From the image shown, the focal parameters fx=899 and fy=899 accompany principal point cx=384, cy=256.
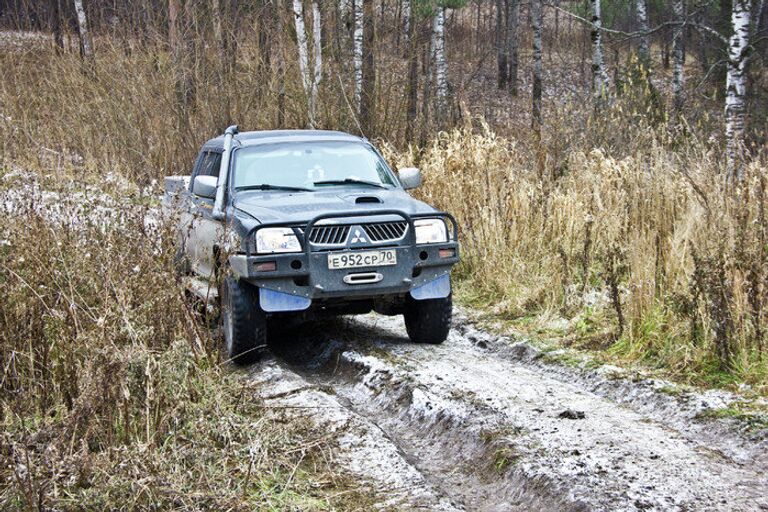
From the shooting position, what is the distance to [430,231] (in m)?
6.93

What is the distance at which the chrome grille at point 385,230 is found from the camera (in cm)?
666

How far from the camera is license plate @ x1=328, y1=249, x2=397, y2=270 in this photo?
6.53 m

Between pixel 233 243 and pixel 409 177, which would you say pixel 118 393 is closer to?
pixel 233 243

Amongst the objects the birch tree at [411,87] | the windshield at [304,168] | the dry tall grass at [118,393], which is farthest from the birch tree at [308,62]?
the dry tall grass at [118,393]

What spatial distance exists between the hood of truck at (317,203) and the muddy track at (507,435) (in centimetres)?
112

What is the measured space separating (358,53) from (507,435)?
12.0 meters

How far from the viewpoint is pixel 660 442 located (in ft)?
15.8

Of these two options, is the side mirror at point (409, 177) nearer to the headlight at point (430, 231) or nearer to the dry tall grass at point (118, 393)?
the headlight at point (430, 231)

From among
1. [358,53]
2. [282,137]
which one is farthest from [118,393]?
[358,53]

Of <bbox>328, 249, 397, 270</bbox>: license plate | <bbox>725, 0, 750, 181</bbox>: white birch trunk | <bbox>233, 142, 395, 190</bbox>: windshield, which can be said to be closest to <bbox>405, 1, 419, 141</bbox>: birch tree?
<bbox>725, 0, 750, 181</bbox>: white birch trunk

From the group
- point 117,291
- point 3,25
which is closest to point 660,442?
point 117,291

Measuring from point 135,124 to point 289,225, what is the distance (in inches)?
393

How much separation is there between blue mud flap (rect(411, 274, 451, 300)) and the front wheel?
15 cm

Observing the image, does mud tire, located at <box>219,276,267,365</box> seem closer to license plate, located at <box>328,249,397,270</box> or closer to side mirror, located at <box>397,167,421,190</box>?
license plate, located at <box>328,249,397,270</box>
